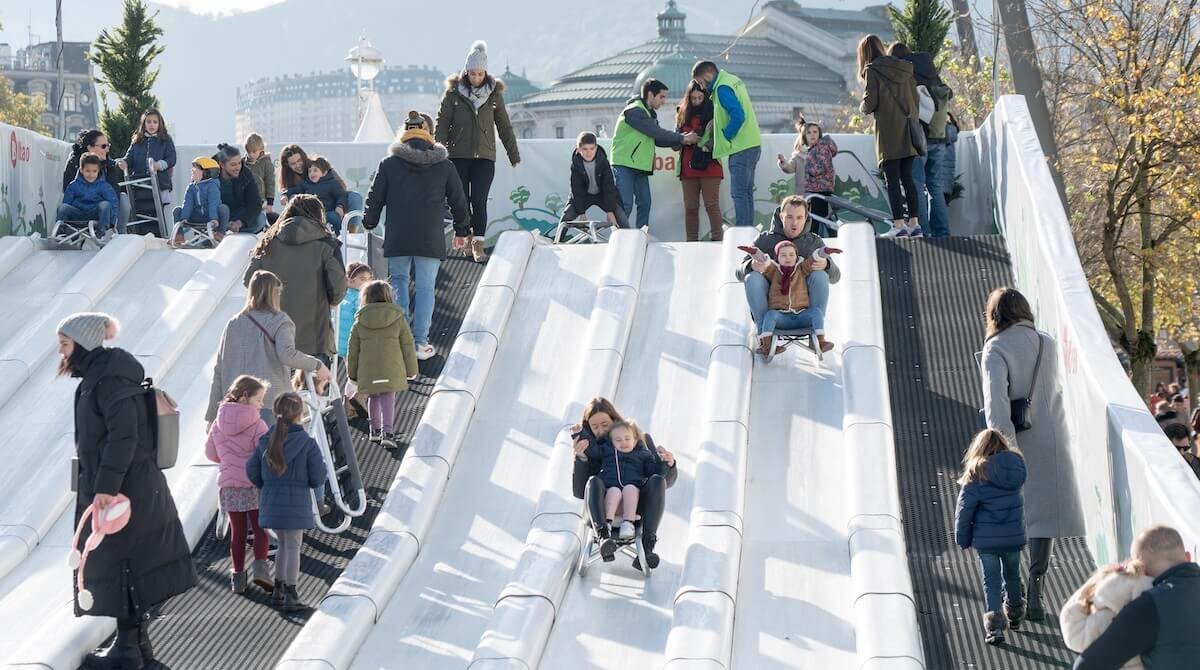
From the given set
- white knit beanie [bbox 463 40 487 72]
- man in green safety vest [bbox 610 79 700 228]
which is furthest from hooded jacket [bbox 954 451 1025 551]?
man in green safety vest [bbox 610 79 700 228]

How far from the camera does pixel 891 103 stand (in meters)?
15.2

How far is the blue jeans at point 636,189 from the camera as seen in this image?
54.2ft

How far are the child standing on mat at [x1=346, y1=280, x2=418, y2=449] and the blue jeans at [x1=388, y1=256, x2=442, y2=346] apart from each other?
1346 millimetres

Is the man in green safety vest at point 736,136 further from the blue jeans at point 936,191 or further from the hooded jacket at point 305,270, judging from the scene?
the hooded jacket at point 305,270

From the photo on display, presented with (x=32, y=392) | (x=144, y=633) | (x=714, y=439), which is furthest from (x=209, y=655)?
(x=32, y=392)

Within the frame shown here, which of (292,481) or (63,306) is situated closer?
(292,481)

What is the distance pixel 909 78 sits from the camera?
1534 cm

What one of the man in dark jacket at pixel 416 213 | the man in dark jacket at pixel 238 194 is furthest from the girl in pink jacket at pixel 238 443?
the man in dark jacket at pixel 238 194

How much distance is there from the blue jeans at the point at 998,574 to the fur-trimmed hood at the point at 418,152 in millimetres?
6144

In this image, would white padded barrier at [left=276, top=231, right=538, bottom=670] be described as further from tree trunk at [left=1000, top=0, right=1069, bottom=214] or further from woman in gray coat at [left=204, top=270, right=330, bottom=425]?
tree trunk at [left=1000, top=0, right=1069, bottom=214]

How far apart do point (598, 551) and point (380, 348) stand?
2464mm

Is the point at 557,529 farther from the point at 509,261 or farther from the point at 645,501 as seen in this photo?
the point at 509,261

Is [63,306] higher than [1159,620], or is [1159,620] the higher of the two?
[1159,620]

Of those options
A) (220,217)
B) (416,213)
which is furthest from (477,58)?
(220,217)
